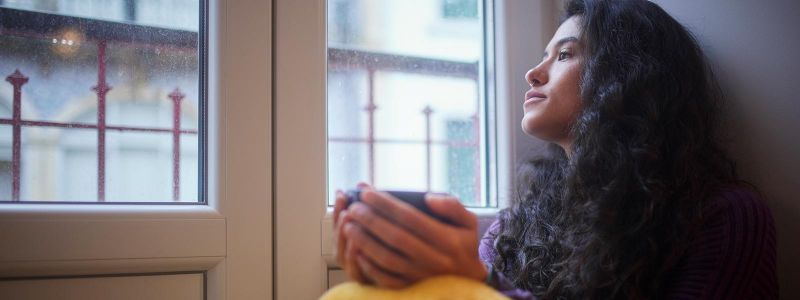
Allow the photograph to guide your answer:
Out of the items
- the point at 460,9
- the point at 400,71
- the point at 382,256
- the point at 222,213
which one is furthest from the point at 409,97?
the point at 382,256

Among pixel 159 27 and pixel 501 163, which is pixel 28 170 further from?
pixel 501 163

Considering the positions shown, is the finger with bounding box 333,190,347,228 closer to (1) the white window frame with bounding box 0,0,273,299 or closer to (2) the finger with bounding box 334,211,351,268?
(2) the finger with bounding box 334,211,351,268

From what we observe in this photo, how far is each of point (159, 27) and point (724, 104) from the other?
914 mm

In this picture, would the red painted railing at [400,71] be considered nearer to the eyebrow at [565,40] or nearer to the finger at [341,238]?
the eyebrow at [565,40]

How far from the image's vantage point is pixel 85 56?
0.88m

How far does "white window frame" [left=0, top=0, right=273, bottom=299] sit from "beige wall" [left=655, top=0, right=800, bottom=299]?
0.73m

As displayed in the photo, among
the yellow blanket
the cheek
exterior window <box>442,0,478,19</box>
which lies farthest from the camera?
exterior window <box>442,0,478,19</box>

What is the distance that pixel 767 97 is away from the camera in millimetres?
854

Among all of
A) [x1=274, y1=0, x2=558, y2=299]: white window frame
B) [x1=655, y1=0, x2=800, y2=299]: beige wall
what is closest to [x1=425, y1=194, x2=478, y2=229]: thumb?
[x1=274, y1=0, x2=558, y2=299]: white window frame

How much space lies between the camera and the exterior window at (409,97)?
3.43 feet

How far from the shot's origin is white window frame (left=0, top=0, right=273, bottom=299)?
828 millimetres

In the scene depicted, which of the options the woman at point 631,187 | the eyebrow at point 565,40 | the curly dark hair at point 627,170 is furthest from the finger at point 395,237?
the eyebrow at point 565,40

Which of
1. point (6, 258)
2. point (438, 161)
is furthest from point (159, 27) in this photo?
point (438, 161)

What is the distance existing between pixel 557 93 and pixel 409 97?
11.5 inches
